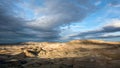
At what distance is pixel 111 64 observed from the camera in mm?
120375

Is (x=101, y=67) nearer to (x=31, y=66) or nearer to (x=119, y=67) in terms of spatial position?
(x=119, y=67)

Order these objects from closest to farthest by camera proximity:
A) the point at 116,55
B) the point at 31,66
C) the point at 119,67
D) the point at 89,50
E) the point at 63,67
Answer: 1. the point at 119,67
2. the point at 63,67
3. the point at 31,66
4. the point at 116,55
5. the point at 89,50

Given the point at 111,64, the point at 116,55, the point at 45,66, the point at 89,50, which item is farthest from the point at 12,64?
the point at 89,50

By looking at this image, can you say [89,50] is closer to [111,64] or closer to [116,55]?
[116,55]

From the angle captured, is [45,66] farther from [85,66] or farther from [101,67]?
[101,67]

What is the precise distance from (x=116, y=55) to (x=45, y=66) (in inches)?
2361

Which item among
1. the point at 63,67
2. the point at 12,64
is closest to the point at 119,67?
the point at 63,67

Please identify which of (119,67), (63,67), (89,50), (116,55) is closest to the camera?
(119,67)

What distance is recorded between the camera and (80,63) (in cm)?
12650

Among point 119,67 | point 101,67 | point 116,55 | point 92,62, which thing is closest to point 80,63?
point 92,62

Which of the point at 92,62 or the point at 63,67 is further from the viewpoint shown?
the point at 92,62

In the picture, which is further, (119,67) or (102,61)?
(102,61)

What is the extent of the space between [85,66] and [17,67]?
43123mm

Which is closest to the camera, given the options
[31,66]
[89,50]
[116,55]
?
[31,66]
